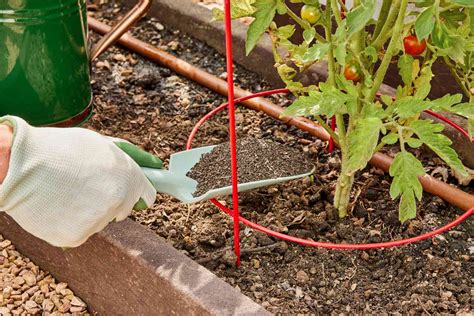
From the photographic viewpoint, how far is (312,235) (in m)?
2.04

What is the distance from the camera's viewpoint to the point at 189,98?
276 centimetres

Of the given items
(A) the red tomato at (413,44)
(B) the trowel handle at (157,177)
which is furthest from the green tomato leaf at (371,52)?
(B) the trowel handle at (157,177)

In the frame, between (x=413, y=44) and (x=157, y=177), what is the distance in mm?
746

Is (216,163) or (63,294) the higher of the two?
(216,163)

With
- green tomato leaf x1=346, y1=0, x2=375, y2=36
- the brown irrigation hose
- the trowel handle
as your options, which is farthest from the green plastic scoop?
green tomato leaf x1=346, y1=0, x2=375, y2=36

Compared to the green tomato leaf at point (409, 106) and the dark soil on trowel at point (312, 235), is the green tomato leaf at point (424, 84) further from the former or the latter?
the dark soil on trowel at point (312, 235)

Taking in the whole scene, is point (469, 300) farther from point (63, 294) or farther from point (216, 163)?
point (63, 294)

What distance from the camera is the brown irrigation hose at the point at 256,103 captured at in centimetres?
214

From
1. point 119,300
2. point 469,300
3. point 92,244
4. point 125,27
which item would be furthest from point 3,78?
point 469,300

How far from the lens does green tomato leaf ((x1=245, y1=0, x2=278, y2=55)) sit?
1.60 meters

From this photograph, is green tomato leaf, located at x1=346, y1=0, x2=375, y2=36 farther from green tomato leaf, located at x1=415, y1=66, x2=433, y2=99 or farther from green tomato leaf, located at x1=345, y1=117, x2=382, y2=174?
green tomato leaf, located at x1=415, y1=66, x2=433, y2=99

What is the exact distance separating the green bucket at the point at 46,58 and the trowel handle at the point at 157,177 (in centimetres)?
54

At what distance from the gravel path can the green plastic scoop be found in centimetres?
44

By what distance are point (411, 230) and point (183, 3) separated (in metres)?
1.64
